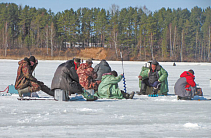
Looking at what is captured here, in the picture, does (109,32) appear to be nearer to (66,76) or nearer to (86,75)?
(86,75)

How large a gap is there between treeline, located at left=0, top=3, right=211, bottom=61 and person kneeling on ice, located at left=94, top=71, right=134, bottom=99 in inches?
2624

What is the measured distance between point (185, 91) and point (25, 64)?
4380 millimetres

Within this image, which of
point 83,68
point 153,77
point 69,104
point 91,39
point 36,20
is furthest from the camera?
point 91,39

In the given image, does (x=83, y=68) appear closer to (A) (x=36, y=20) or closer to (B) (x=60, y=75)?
(B) (x=60, y=75)

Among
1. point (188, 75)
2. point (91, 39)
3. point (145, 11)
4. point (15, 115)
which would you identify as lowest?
point (15, 115)

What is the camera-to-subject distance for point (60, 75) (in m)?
8.34

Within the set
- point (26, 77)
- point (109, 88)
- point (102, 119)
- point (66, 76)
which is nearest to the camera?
point (102, 119)

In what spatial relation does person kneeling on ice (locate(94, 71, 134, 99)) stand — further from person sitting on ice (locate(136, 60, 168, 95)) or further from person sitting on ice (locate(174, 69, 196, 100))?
person sitting on ice (locate(136, 60, 168, 95))

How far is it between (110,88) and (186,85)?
82.0 inches

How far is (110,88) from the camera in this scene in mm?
9492

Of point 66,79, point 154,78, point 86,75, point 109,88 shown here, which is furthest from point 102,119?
point 154,78

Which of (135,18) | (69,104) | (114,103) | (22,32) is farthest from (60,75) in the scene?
(22,32)

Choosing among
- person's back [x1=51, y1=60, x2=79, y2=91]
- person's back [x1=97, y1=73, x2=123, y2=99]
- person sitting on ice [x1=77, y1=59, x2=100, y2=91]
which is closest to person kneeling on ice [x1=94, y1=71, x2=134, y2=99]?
person's back [x1=97, y1=73, x2=123, y2=99]

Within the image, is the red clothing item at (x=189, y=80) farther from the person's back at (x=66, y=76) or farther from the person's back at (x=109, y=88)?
the person's back at (x=66, y=76)
